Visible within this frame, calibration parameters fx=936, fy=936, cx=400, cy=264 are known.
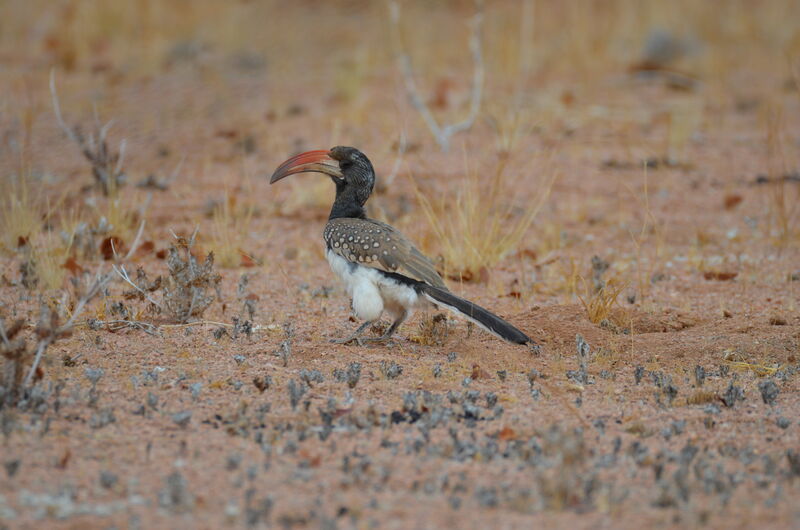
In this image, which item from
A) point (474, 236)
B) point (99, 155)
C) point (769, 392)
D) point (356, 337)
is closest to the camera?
point (769, 392)

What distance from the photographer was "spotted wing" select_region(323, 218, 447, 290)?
4.86 meters

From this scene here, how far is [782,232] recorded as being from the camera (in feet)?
24.2

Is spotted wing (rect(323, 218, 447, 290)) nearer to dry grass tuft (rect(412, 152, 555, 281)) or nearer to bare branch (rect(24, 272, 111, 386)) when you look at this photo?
dry grass tuft (rect(412, 152, 555, 281))

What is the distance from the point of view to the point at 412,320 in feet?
18.9

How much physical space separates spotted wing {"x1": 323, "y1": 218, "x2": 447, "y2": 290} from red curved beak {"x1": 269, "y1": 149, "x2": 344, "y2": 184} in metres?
0.41

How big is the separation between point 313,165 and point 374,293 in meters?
0.96

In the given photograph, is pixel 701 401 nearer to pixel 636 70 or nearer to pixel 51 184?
pixel 51 184

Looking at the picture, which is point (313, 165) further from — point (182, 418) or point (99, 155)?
point (99, 155)

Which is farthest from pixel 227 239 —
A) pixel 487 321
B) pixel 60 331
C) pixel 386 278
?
pixel 60 331

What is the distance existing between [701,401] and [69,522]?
2.72 metres

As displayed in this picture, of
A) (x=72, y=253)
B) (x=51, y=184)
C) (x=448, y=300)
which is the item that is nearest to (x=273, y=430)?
(x=448, y=300)

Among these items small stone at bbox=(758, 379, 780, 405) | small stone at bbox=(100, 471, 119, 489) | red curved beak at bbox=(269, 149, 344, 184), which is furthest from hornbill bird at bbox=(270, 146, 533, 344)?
small stone at bbox=(100, 471, 119, 489)

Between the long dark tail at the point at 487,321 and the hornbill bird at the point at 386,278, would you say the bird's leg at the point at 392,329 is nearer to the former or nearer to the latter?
the hornbill bird at the point at 386,278

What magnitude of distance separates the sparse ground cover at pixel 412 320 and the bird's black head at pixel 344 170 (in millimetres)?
606
